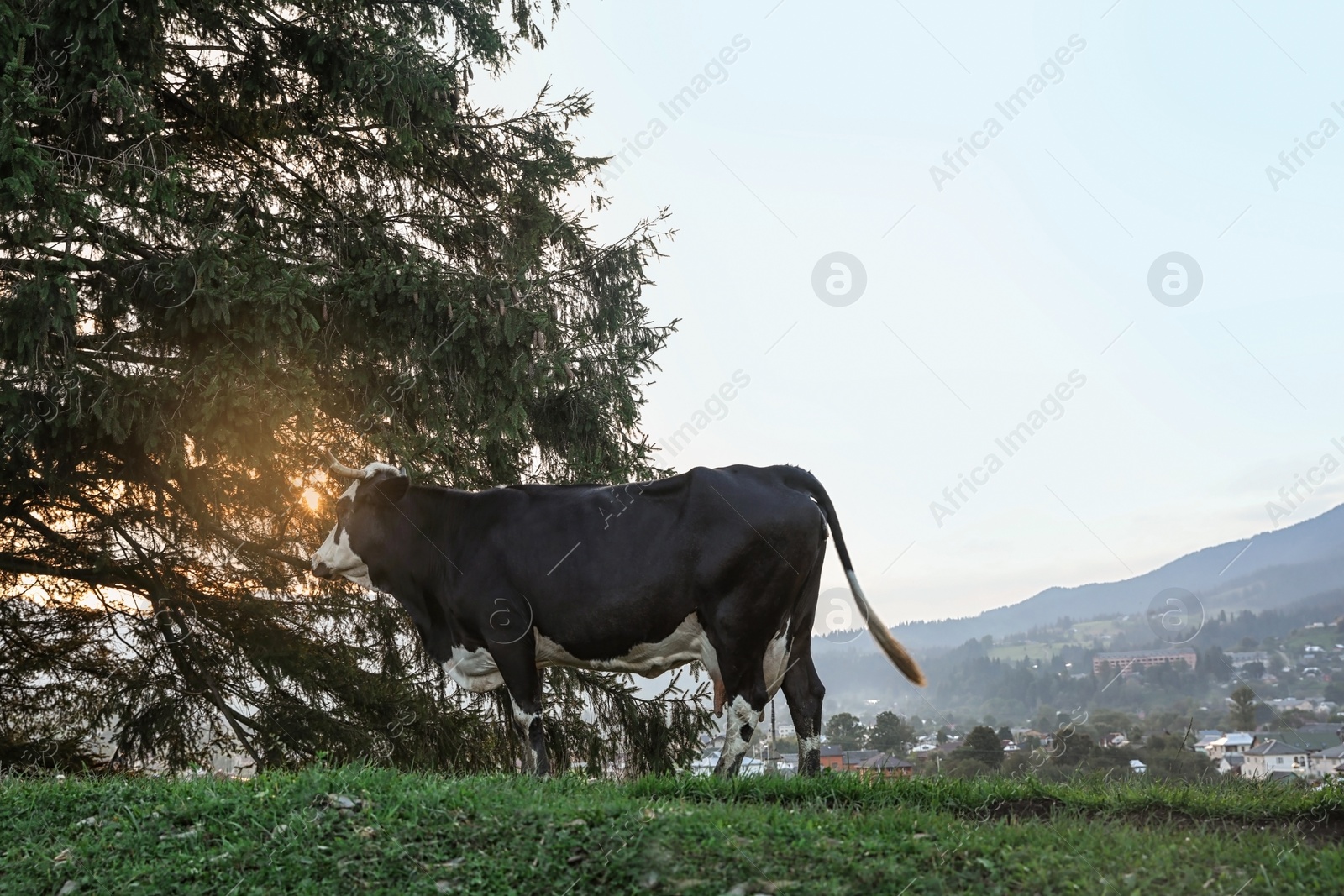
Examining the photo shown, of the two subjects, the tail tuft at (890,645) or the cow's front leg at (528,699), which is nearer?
the cow's front leg at (528,699)

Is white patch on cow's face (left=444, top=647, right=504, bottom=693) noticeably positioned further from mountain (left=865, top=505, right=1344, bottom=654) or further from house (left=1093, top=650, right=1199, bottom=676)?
mountain (left=865, top=505, right=1344, bottom=654)

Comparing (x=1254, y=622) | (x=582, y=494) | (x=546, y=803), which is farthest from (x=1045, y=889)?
(x=1254, y=622)

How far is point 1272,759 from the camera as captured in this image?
356 inches

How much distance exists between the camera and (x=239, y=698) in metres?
12.4

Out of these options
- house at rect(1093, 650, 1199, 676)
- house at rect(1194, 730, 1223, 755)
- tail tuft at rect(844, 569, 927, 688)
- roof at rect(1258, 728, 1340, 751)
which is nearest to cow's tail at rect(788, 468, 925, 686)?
tail tuft at rect(844, 569, 927, 688)

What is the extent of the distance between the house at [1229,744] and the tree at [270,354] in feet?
19.9

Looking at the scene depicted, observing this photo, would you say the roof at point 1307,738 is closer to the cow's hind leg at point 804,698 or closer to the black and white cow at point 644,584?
the black and white cow at point 644,584

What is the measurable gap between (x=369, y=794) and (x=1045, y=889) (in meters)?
3.74

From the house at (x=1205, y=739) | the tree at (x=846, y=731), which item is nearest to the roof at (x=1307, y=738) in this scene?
the house at (x=1205, y=739)

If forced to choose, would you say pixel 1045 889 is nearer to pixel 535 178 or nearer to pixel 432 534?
pixel 432 534

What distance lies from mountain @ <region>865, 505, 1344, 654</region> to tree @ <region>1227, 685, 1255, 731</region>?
9.10 meters

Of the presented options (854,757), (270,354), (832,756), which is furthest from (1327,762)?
(270,354)

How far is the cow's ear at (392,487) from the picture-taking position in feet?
31.2

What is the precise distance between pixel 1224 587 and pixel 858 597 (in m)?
20.0
